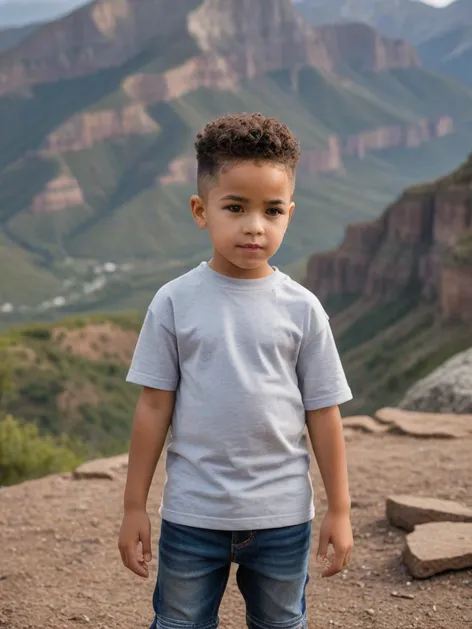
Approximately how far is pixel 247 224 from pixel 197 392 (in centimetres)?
67

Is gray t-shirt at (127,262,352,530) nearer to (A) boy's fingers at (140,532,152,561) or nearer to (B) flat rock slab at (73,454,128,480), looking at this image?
(A) boy's fingers at (140,532,152,561)

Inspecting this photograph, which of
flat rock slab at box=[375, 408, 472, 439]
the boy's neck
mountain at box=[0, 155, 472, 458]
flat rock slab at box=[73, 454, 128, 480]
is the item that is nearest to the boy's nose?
the boy's neck

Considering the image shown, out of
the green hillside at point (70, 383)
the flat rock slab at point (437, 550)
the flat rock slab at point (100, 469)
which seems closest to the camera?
the flat rock slab at point (437, 550)

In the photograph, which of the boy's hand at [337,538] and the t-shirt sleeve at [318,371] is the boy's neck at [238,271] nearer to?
the t-shirt sleeve at [318,371]

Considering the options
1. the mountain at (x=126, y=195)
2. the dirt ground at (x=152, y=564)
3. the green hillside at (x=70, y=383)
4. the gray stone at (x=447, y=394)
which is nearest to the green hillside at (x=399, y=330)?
the green hillside at (x=70, y=383)

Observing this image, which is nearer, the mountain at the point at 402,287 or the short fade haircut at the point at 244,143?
the short fade haircut at the point at 244,143

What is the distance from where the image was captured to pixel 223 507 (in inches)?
138

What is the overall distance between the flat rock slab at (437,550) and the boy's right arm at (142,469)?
2.35 m

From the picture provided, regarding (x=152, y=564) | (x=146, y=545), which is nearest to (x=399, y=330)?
(x=152, y=564)

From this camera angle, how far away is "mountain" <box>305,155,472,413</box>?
48.4 m

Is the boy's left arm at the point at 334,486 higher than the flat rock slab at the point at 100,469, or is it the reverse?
the boy's left arm at the point at 334,486

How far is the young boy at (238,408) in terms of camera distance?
3.53 m

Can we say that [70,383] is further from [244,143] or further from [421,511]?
[244,143]

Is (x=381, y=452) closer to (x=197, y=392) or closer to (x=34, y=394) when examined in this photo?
(x=197, y=392)
